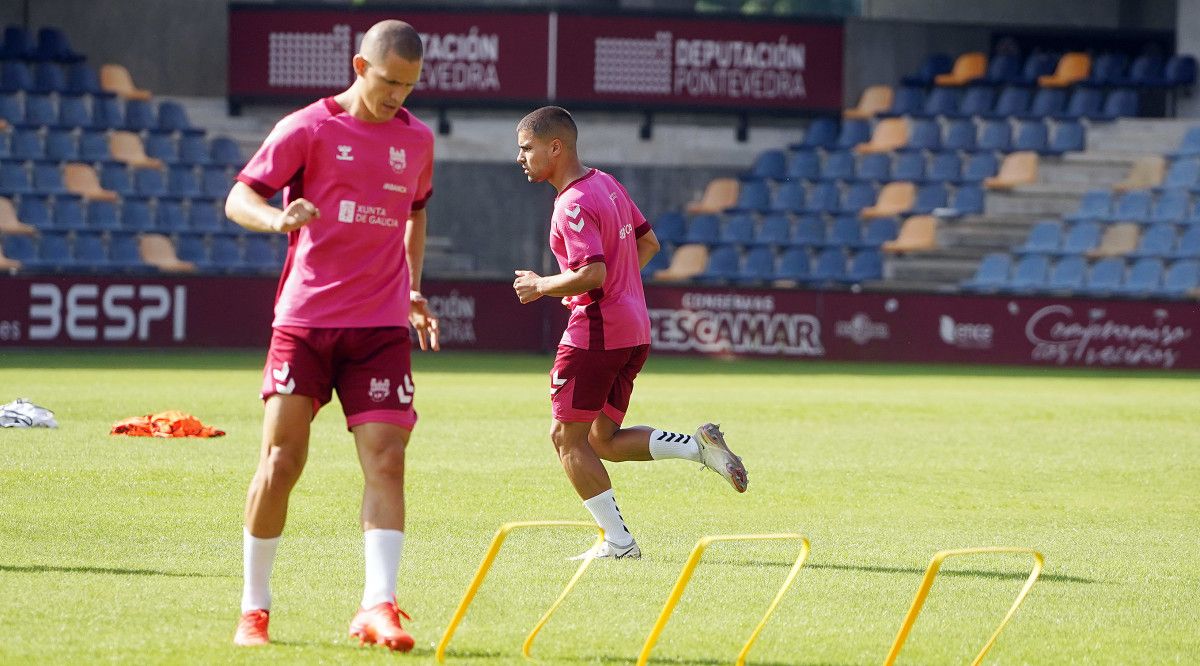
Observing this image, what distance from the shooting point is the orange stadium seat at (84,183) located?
2938 centimetres

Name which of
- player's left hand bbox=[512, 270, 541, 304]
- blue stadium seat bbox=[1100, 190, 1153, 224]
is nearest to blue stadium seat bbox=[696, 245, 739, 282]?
blue stadium seat bbox=[1100, 190, 1153, 224]

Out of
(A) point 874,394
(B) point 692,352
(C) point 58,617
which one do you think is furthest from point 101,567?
(B) point 692,352

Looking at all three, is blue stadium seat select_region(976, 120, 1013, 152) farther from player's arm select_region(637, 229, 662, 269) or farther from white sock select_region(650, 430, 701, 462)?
white sock select_region(650, 430, 701, 462)

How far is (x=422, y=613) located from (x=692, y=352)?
20.2m

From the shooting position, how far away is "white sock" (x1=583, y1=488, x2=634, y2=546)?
817 cm

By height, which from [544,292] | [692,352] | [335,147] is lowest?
[692,352]

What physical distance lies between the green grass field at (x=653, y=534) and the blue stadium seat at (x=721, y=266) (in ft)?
40.7

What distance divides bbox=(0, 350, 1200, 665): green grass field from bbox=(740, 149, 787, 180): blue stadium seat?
14901mm

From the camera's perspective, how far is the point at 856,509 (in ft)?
33.3

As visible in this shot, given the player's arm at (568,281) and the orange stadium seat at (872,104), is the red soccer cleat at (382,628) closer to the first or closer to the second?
the player's arm at (568,281)

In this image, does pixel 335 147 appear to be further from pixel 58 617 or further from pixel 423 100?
pixel 423 100

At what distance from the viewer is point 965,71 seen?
33.5m

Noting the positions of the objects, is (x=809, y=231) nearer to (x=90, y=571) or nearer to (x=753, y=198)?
(x=753, y=198)

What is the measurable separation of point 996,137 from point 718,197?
5423 millimetres
